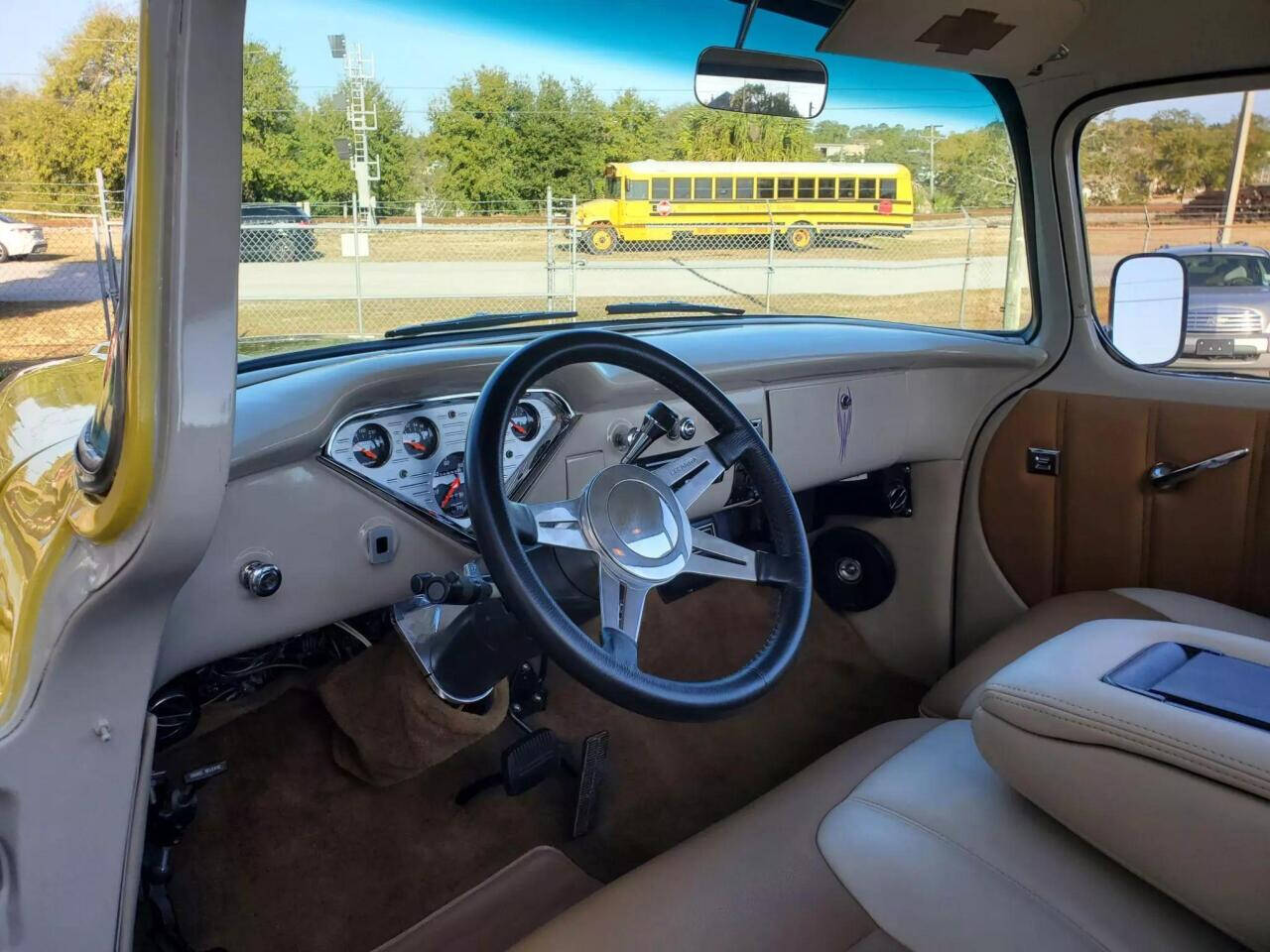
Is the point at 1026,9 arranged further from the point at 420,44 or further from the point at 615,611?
the point at 615,611

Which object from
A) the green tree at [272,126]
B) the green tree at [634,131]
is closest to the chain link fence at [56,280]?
the green tree at [272,126]

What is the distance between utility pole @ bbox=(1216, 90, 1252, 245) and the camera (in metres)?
2.43

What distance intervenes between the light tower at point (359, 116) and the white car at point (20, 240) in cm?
63

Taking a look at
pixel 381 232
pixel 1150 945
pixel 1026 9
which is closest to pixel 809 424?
pixel 1026 9

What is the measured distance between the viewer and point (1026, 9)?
2121mm

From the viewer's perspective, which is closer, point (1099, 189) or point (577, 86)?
point (577, 86)

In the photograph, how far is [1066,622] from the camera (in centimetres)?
244

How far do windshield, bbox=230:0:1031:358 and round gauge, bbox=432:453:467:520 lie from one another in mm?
367

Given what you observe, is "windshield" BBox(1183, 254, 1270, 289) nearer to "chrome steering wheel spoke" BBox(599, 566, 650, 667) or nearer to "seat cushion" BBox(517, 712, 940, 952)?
"seat cushion" BBox(517, 712, 940, 952)

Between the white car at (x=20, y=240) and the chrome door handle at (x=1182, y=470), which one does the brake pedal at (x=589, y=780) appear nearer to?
the chrome door handle at (x=1182, y=470)

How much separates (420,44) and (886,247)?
1507 millimetres

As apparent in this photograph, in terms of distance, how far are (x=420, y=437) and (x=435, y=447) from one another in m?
0.03

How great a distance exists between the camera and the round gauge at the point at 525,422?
6.51 ft

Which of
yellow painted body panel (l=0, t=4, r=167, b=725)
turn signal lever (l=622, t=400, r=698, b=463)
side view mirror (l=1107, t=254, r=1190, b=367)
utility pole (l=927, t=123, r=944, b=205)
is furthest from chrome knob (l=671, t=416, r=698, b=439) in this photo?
side view mirror (l=1107, t=254, r=1190, b=367)
